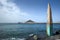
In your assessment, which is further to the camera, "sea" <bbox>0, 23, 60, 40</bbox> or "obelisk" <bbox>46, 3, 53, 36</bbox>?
"obelisk" <bbox>46, 3, 53, 36</bbox>

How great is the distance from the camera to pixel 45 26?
190 centimetres

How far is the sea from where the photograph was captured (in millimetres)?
1800

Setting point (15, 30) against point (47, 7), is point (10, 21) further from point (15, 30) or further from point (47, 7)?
point (47, 7)

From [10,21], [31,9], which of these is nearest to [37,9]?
[31,9]

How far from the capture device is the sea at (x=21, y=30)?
1800 mm

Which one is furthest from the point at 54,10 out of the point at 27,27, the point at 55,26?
the point at 27,27

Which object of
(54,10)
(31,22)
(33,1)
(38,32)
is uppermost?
(33,1)

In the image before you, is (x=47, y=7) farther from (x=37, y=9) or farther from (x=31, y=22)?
(x=31, y=22)

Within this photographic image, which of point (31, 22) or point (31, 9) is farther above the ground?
point (31, 9)

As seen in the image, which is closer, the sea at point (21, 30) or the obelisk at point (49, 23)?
the sea at point (21, 30)

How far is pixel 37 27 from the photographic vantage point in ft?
6.18

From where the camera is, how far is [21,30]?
1.85m

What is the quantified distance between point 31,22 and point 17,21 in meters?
0.24

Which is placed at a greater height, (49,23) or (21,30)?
(49,23)
